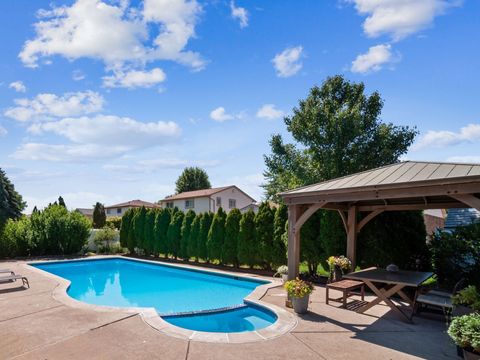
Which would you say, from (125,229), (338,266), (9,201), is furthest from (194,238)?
(9,201)

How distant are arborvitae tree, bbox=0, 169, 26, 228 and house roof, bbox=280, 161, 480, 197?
897 inches

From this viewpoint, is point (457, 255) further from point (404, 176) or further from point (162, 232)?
point (162, 232)

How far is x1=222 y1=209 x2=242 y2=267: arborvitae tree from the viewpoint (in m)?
14.2

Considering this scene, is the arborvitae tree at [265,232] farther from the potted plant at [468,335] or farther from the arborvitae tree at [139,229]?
the arborvitae tree at [139,229]

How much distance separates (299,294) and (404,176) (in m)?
3.21

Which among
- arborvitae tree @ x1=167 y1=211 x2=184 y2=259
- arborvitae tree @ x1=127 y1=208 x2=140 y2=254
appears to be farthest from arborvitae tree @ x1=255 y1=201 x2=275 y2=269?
arborvitae tree @ x1=127 y1=208 x2=140 y2=254

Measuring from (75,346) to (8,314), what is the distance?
2887 millimetres

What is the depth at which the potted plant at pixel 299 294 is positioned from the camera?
6.57 metres

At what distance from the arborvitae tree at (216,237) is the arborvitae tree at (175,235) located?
3057 mm

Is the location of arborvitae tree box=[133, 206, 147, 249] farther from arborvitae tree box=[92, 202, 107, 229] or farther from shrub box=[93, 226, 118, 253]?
arborvitae tree box=[92, 202, 107, 229]

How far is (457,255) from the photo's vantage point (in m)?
8.68

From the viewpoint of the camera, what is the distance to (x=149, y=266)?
16469 millimetres

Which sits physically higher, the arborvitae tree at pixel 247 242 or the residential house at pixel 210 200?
the residential house at pixel 210 200

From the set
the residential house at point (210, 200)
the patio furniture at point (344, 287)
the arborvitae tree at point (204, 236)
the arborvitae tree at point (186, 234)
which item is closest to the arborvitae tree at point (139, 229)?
the arborvitae tree at point (186, 234)
